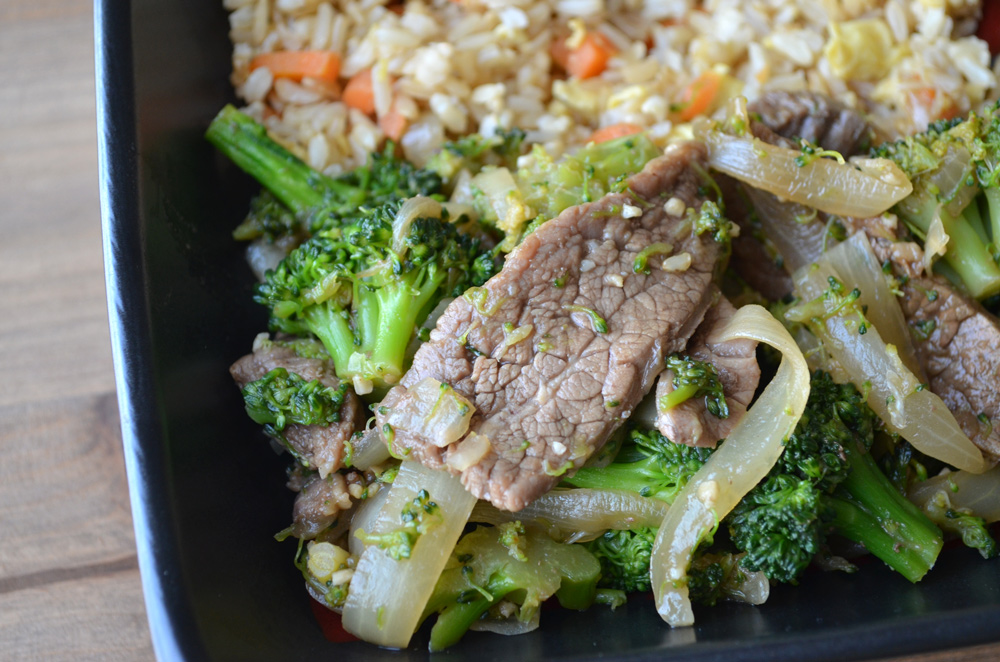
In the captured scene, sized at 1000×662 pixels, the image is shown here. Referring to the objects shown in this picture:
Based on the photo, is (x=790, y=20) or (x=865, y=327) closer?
(x=865, y=327)

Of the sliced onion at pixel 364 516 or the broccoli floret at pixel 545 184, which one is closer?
the sliced onion at pixel 364 516

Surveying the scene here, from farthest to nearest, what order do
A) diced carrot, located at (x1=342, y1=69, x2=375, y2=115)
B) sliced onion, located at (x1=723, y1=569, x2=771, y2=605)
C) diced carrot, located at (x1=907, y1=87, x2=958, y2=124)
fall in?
diced carrot, located at (x1=342, y1=69, x2=375, y2=115) < diced carrot, located at (x1=907, y1=87, x2=958, y2=124) < sliced onion, located at (x1=723, y1=569, x2=771, y2=605)

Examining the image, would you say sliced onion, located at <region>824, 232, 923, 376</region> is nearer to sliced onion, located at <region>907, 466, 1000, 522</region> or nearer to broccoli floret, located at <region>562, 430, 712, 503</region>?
sliced onion, located at <region>907, 466, 1000, 522</region>

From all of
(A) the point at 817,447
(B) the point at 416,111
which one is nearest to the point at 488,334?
(A) the point at 817,447

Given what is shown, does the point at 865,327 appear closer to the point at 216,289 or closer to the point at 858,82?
the point at 858,82

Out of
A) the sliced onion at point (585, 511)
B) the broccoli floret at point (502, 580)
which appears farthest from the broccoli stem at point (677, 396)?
the broccoli floret at point (502, 580)

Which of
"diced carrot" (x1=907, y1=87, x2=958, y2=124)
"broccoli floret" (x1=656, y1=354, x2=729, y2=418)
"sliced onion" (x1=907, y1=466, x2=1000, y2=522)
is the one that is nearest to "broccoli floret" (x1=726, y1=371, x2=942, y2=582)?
"sliced onion" (x1=907, y1=466, x2=1000, y2=522)

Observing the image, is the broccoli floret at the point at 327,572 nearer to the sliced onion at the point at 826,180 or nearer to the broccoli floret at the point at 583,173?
the broccoli floret at the point at 583,173
